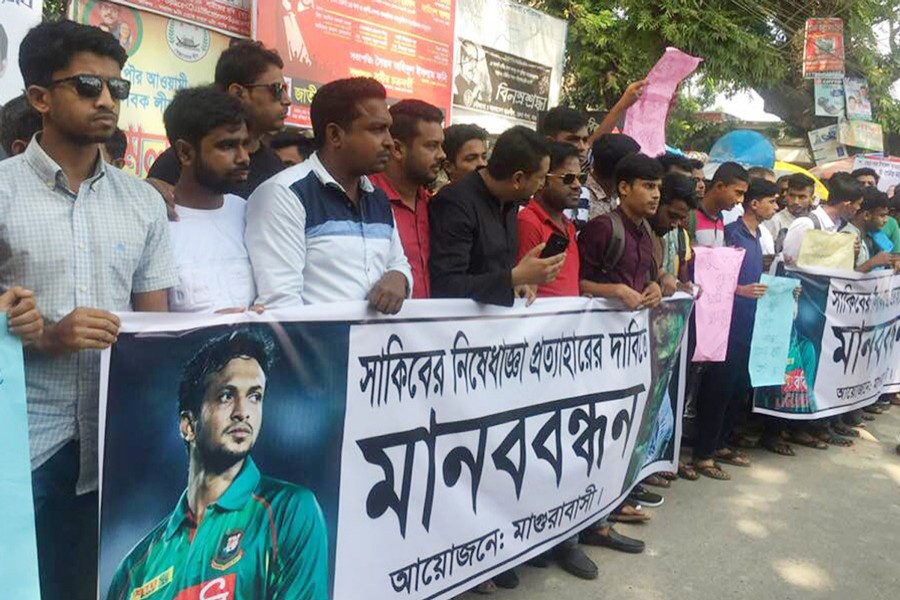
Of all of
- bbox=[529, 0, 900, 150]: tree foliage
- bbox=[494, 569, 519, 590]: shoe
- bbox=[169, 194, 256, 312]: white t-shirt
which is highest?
bbox=[529, 0, 900, 150]: tree foliage

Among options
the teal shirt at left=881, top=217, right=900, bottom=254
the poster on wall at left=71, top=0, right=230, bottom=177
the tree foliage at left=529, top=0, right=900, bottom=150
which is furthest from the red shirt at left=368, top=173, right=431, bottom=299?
the tree foliage at left=529, top=0, right=900, bottom=150

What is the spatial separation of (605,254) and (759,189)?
1.88m

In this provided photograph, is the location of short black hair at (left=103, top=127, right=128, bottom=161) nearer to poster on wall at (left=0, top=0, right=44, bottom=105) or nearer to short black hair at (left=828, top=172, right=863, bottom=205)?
poster on wall at (left=0, top=0, right=44, bottom=105)

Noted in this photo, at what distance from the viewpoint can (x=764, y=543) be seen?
4.11 m

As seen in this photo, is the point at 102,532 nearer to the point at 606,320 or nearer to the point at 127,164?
the point at 606,320

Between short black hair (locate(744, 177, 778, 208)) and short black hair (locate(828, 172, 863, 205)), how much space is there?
71.4 inches

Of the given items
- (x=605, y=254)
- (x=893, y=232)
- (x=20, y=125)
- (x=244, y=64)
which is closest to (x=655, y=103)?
(x=605, y=254)

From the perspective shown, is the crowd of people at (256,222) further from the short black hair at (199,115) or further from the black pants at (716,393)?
the black pants at (716,393)

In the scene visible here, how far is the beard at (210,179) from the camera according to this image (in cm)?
244

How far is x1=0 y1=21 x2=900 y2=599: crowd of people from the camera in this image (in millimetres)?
1970

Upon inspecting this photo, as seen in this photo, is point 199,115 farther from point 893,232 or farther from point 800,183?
point 893,232

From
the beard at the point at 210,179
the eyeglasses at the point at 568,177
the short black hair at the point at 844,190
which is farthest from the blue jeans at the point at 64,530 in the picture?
the short black hair at the point at 844,190

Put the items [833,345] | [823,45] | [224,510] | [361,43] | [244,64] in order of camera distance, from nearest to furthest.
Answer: [224,510], [244,64], [833,345], [361,43], [823,45]

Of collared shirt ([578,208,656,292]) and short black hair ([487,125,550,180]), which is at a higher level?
short black hair ([487,125,550,180])
